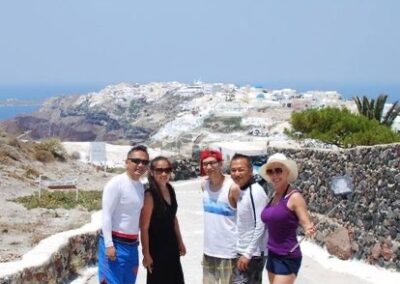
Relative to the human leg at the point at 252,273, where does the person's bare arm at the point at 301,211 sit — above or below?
above

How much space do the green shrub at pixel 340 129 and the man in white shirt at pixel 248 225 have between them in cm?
1451

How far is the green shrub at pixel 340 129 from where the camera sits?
20266 mm

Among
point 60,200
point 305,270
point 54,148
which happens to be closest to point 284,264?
point 305,270

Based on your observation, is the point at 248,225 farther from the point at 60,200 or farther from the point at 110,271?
the point at 60,200

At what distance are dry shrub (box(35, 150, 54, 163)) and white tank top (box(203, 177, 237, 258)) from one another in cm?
1927

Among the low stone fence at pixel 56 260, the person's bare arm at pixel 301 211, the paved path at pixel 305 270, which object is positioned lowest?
the paved path at pixel 305 270

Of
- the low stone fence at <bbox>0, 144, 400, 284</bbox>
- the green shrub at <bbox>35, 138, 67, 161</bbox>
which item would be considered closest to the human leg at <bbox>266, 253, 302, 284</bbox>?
the low stone fence at <bbox>0, 144, 400, 284</bbox>

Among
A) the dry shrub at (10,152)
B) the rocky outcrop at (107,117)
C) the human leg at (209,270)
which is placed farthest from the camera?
the rocky outcrop at (107,117)

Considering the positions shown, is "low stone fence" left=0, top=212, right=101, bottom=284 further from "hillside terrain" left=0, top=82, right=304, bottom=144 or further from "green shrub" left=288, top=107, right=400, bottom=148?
"hillside terrain" left=0, top=82, right=304, bottom=144

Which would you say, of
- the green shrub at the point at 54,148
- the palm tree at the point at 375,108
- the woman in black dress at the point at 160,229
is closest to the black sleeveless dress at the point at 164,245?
the woman in black dress at the point at 160,229

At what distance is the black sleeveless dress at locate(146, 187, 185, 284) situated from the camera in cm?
581

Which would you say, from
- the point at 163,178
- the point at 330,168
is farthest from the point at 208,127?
the point at 163,178

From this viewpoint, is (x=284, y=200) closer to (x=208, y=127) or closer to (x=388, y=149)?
(x=388, y=149)

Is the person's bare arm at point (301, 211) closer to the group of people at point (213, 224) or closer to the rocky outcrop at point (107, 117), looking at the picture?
the group of people at point (213, 224)
